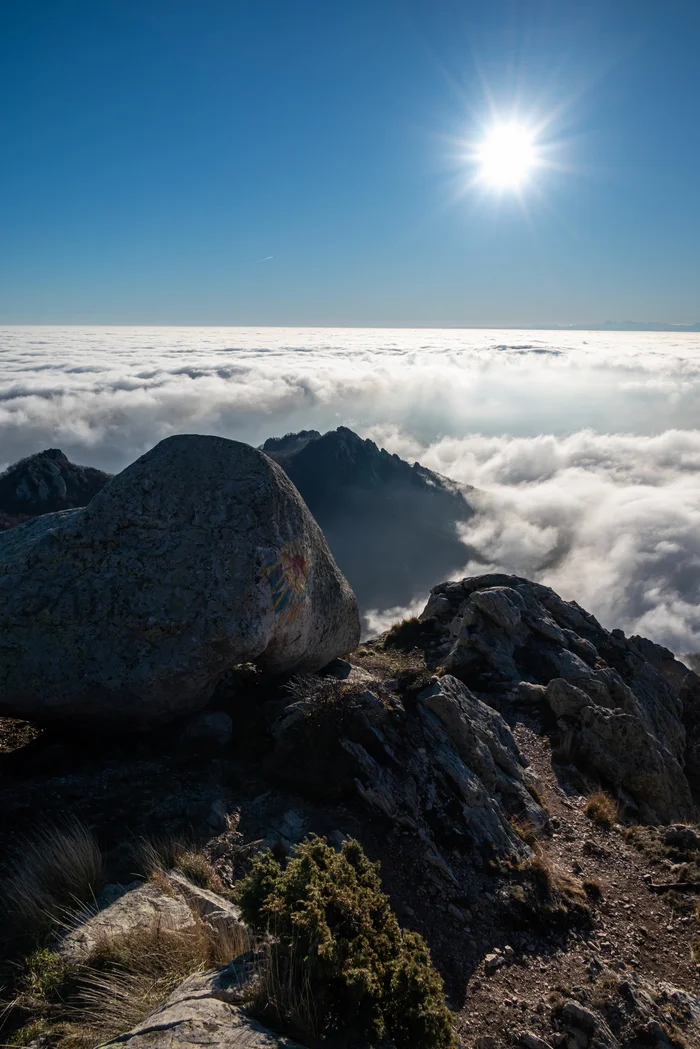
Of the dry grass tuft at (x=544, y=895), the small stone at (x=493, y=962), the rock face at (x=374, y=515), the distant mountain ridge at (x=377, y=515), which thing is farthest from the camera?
the rock face at (x=374, y=515)

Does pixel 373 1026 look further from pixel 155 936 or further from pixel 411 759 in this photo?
pixel 411 759

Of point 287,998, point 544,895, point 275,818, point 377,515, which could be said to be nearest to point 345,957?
point 287,998

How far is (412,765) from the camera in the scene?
34.1ft

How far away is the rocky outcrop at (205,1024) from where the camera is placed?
396 centimetres

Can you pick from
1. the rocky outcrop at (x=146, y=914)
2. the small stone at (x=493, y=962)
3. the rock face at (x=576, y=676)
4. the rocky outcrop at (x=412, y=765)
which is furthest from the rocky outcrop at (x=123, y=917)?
the rock face at (x=576, y=676)

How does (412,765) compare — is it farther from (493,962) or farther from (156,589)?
(156,589)

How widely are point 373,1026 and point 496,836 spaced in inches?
242

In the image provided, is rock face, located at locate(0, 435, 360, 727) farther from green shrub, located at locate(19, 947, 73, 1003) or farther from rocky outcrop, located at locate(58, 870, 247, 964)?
green shrub, located at locate(19, 947, 73, 1003)

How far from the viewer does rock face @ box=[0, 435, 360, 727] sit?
9.95 metres

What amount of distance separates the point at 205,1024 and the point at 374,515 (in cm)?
15959

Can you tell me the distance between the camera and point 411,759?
10500 mm

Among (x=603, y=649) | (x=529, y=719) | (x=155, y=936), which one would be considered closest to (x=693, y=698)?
(x=603, y=649)

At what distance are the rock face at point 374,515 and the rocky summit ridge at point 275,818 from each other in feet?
439

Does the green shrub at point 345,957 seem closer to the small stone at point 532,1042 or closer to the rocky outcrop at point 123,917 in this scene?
the rocky outcrop at point 123,917
